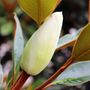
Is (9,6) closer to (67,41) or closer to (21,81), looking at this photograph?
(67,41)

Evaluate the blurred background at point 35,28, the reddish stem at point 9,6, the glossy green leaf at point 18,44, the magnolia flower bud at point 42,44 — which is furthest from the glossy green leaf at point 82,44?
the reddish stem at point 9,6

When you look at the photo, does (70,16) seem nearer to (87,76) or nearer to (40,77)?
(40,77)

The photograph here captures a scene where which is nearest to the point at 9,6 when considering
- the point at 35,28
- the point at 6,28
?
the point at 6,28

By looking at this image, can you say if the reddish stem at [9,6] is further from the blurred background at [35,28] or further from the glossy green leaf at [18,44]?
the glossy green leaf at [18,44]

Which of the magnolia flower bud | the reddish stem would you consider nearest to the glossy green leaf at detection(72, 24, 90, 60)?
the magnolia flower bud

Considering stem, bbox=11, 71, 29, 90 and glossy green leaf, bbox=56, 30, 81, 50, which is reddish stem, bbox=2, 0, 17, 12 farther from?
stem, bbox=11, 71, 29, 90

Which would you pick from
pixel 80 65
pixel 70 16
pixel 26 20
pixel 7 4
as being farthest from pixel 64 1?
pixel 80 65
